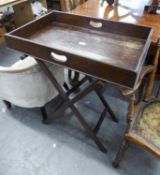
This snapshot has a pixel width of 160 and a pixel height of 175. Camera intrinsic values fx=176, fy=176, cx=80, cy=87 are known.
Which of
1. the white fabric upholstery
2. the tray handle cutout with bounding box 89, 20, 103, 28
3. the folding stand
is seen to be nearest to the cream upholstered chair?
the white fabric upholstery

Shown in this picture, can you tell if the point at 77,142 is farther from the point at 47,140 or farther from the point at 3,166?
the point at 3,166

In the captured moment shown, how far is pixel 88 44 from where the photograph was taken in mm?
1100

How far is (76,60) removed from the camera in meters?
0.89

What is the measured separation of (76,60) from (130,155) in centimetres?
94

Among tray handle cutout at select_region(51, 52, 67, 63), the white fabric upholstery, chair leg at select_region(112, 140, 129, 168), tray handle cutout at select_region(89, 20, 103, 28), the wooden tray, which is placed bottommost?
chair leg at select_region(112, 140, 129, 168)

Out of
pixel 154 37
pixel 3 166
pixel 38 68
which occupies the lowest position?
pixel 3 166

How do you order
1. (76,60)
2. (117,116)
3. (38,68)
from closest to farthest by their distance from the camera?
(76,60), (38,68), (117,116)

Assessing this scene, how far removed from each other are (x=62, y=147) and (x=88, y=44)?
2.85ft

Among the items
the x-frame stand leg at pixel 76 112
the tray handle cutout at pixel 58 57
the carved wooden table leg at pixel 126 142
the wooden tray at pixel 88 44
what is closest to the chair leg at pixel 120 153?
the carved wooden table leg at pixel 126 142

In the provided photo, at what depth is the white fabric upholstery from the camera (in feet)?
4.05

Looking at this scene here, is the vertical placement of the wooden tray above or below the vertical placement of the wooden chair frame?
above

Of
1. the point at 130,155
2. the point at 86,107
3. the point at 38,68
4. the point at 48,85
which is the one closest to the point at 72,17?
the point at 38,68

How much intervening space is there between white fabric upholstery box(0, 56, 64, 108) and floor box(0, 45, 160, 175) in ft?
0.84

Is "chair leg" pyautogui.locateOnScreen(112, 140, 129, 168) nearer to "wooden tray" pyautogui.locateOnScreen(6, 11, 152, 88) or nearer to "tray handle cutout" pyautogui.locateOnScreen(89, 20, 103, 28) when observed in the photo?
"wooden tray" pyautogui.locateOnScreen(6, 11, 152, 88)
